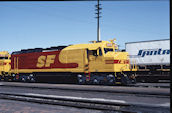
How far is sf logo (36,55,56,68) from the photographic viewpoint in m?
21.9

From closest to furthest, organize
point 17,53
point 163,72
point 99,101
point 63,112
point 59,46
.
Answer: point 63,112
point 99,101
point 163,72
point 59,46
point 17,53

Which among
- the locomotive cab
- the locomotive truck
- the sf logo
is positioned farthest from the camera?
the sf logo

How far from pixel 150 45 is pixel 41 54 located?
10778 millimetres

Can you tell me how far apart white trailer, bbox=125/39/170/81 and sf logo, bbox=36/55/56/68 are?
785 cm

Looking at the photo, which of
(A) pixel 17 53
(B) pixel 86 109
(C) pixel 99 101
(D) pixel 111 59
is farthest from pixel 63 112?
(A) pixel 17 53

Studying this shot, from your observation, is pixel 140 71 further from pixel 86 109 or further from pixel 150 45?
A: pixel 86 109

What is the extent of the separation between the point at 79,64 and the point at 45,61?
4.29m

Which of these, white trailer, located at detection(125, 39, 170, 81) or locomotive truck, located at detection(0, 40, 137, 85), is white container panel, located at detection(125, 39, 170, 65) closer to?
white trailer, located at detection(125, 39, 170, 81)

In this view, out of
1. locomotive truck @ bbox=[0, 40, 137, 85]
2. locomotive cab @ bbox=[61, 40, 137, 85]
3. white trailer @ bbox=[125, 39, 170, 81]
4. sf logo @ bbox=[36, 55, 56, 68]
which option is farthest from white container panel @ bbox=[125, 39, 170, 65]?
sf logo @ bbox=[36, 55, 56, 68]

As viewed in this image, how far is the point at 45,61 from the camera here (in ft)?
73.8

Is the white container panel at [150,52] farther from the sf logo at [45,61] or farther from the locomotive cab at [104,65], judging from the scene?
the sf logo at [45,61]

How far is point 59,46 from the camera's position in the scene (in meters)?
21.8

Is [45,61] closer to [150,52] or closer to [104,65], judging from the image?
[104,65]

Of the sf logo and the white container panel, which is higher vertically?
the white container panel
